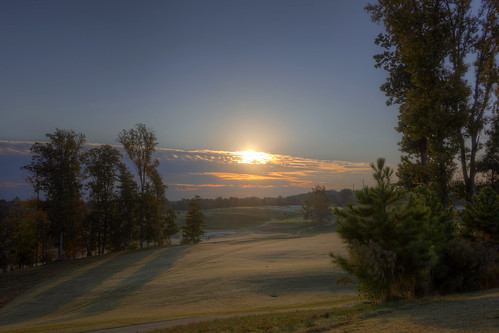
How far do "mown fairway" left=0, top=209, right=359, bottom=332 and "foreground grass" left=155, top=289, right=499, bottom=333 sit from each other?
3.57 meters

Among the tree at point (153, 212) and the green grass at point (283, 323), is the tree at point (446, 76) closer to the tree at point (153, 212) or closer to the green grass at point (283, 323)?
the green grass at point (283, 323)

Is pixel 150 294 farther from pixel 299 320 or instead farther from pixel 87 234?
pixel 87 234

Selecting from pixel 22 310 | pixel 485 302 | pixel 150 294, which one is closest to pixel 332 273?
pixel 150 294

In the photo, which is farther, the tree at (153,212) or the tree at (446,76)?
the tree at (153,212)

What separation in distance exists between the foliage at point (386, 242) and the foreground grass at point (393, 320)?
0.93 meters

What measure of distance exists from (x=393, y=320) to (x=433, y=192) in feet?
30.1

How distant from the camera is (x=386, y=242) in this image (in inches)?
434

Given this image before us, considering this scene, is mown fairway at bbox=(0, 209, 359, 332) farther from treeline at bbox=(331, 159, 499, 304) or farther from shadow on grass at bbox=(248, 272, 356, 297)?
treeline at bbox=(331, 159, 499, 304)

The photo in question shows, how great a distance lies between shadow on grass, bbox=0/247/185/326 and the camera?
1794 cm

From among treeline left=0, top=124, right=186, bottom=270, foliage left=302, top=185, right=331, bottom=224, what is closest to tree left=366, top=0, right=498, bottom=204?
treeline left=0, top=124, right=186, bottom=270

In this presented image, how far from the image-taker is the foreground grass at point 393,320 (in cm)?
673

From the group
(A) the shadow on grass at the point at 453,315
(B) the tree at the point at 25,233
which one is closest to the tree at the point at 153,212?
(B) the tree at the point at 25,233

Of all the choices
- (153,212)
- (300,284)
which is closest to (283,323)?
(300,284)

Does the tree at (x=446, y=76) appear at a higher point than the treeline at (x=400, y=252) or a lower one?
higher
